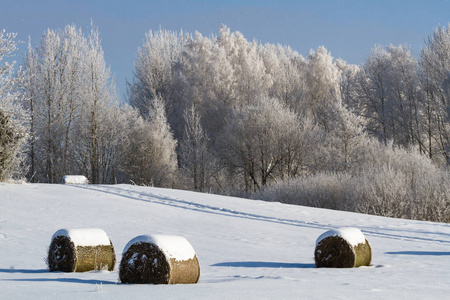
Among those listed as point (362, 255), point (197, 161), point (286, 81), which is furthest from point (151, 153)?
point (362, 255)

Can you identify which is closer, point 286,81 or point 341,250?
point 341,250

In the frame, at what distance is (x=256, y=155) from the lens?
4225 centimetres

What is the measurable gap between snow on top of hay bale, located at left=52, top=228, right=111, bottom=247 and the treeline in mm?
23839

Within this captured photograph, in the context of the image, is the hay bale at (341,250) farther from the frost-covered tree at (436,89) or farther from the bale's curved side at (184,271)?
the frost-covered tree at (436,89)

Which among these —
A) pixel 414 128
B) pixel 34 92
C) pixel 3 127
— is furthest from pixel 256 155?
pixel 3 127

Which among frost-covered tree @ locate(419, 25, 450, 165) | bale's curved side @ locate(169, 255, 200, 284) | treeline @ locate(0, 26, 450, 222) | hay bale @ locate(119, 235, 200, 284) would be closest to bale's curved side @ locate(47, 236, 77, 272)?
hay bale @ locate(119, 235, 200, 284)

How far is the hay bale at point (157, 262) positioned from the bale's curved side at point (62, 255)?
1579mm

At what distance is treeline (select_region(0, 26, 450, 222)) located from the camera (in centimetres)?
3875

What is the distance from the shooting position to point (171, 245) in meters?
6.29

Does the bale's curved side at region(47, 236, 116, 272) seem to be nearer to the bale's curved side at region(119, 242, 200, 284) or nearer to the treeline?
the bale's curved side at region(119, 242, 200, 284)

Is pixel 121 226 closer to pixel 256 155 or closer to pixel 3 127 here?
pixel 3 127

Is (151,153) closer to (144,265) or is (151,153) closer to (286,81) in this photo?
(286,81)

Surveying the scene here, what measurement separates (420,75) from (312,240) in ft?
107

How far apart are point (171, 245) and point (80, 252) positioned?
202 cm
